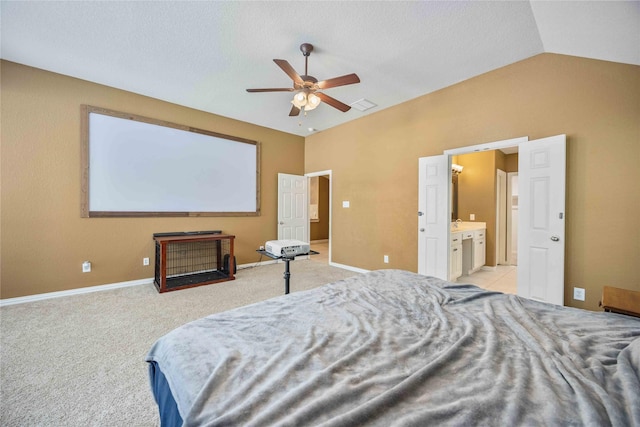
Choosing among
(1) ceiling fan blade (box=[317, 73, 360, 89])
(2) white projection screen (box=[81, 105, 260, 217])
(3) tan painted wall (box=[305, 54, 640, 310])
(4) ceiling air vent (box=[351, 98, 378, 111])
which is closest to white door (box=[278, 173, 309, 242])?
(2) white projection screen (box=[81, 105, 260, 217])

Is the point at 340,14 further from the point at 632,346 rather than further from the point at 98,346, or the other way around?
the point at 98,346

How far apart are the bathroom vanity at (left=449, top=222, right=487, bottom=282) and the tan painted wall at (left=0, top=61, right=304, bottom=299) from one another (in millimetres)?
4634

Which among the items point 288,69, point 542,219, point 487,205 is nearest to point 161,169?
point 288,69

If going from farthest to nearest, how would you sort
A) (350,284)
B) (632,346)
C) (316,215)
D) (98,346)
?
(316,215) < (98,346) < (350,284) < (632,346)

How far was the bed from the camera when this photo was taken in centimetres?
67

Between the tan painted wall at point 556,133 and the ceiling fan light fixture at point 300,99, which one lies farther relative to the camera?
the ceiling fan light fixture at point 300,99

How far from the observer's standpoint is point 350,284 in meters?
1.80

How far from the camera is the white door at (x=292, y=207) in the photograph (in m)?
5.47

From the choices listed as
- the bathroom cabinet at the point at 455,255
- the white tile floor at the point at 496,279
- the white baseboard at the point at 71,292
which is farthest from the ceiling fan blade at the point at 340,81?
the white baseboard at the point at 71,292

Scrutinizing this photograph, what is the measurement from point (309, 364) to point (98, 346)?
231 centimetres

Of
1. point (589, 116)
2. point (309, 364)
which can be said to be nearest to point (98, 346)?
point (309, 364)

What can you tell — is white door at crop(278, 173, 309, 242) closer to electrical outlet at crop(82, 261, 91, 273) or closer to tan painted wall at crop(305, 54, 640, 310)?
tan painted wall at crop(305, 54, 640, 310)

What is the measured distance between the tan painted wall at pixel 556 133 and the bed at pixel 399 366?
176cm

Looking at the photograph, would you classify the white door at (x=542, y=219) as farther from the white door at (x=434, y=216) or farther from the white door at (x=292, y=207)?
the white door at (x=292, y=207)
